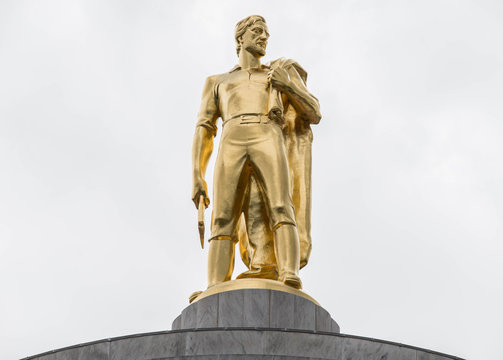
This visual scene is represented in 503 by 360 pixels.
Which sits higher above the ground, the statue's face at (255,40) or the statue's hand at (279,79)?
the statue's face at (255,40)

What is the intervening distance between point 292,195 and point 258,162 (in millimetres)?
1173

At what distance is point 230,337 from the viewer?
15523 millimetres

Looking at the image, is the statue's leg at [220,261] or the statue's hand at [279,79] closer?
the statue's leg at [220,261]

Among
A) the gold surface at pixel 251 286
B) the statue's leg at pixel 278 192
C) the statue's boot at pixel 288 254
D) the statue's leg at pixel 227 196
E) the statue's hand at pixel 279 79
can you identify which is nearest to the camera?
the gold surface at pixel 251 286

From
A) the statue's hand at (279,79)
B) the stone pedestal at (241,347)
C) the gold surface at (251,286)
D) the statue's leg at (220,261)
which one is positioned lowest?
the stone pedestal at (241,347)

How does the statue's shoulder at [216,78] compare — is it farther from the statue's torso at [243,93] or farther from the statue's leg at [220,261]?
the statue's leg at [220,261]

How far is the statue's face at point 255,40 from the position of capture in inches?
811

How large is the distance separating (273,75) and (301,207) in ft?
7.66

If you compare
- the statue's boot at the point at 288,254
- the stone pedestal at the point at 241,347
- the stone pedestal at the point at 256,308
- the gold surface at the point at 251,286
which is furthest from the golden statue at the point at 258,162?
the stone pedestal at the point at 241,347

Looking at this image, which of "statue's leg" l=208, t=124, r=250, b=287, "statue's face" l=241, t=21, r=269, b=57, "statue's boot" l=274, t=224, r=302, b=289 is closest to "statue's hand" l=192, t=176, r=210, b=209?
"statue's leg" l=208, t=124, r=250, b=287

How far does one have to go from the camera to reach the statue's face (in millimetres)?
20609

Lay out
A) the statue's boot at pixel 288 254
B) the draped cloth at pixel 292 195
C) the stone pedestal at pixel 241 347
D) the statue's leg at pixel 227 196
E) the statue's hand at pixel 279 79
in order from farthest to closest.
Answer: the statue's hand at pixel 279 79 → the draped cloth at pixel 292 195 → the statue's leg at pixel 227 196 → the statue's boot at pixel 288 254 → the stone pedestal at pixel 241 347

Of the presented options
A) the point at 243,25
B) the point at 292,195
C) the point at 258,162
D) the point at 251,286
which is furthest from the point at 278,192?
the point at 243,25

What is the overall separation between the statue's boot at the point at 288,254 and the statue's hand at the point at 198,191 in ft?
4.74
